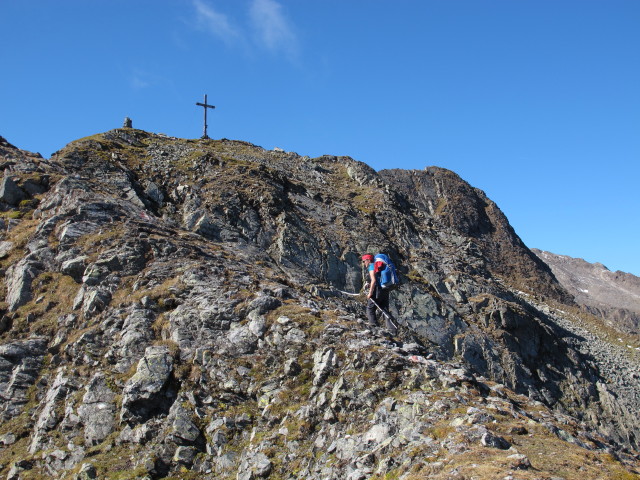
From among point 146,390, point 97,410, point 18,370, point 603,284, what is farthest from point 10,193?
point 603,284

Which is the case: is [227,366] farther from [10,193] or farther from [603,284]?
[603,284]

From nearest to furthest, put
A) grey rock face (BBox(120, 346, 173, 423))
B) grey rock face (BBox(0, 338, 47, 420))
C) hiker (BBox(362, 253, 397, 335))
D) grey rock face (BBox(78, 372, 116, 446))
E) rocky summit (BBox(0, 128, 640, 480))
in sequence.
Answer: rocky summit (BBox(0, 128, 640, 480))
grey rock face (BBox(78, 372, 116, 446))
grey rock face (BBox(120, 346, 173, 423))
grey rock face (BBox(0, 338, 47, 420))
hiker (BBox(362, 253, 397, 335))

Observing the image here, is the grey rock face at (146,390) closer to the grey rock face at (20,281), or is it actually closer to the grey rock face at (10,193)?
the grey rock face at (20,281)

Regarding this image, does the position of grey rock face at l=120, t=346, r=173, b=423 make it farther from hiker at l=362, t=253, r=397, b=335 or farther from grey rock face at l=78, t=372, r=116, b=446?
hiker at l=362, t=253, r=397, b=335

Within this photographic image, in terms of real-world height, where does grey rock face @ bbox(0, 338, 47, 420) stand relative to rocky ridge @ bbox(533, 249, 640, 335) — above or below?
below

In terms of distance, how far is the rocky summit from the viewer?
34.4ft

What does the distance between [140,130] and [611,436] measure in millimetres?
51118

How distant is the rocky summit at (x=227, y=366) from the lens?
10.5 m

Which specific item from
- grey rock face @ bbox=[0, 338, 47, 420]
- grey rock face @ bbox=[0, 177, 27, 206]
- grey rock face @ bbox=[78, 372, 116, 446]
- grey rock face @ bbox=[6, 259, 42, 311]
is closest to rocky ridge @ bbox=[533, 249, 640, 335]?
grey rock face @ bbox=[0, 177, 27, 206]

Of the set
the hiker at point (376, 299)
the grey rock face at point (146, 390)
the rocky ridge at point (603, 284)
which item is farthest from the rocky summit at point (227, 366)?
the rocky ridge at point (603, 284)

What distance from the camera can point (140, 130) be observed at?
176 ft

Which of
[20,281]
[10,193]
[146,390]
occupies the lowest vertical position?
[146,390]

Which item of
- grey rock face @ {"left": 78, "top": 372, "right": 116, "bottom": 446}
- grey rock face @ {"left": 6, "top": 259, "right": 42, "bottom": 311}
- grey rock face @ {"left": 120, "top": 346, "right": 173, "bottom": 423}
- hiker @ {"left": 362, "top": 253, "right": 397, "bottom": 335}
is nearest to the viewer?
grey rock face @ {"left": 78, "top": 372, "right": 116, "bottom": 446}

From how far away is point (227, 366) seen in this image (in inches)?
575
